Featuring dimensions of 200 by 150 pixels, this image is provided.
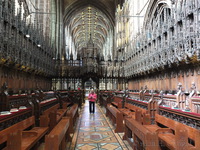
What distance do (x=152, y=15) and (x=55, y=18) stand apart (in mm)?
13820

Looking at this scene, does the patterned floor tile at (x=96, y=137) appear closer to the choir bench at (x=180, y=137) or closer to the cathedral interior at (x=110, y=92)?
the cathedral interior at (x=110, y=92)

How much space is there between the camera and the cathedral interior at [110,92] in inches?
117

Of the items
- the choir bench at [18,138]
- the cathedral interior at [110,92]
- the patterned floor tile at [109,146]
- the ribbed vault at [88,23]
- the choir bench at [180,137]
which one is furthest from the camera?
the ribbed vault at [88,23]

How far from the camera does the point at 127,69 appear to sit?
17.9 meters

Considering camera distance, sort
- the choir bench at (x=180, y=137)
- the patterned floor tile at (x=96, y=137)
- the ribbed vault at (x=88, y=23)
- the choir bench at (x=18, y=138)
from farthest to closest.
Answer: the ribbed vault at (x=88, y=23) → the patterned floor tile at (x=96, y=137) → the choir bench at (x=180, y=137) → the choir bench at (x=18, y=138)

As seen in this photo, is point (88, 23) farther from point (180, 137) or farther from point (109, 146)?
point (180, 137)

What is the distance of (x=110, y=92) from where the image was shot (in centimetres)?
1306

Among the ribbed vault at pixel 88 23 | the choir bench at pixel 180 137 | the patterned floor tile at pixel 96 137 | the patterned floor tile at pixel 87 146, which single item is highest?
the ribbed vault at pixel 88 23

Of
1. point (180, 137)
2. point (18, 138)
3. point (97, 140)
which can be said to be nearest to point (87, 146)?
point (97, 140)

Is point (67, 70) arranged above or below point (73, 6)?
below

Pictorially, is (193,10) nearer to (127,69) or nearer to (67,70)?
(127,69)

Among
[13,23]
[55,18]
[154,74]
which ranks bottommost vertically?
[154,74]

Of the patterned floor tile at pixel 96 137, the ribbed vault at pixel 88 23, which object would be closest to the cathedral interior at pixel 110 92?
the patterned floor tile at pixel 96 137

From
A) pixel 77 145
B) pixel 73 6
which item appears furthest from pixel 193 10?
pixel 73 6
